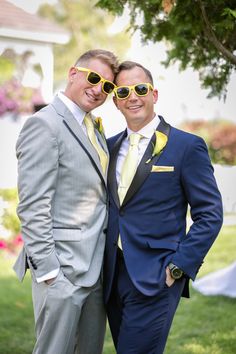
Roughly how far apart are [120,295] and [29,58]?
4.52 metres

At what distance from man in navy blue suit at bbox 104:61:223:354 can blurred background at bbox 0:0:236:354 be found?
5.25 feet

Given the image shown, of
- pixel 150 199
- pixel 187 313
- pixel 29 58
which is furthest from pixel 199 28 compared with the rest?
pixel 187 313

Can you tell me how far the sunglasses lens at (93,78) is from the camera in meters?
3.22

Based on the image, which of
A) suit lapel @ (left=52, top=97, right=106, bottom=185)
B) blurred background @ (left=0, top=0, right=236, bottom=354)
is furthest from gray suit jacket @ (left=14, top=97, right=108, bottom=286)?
blurred background @ (left=0, top=0, right=236, bottom=354)

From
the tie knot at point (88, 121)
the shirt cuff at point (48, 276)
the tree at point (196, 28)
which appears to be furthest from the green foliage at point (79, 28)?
the shirt cuff at point (48, 276)

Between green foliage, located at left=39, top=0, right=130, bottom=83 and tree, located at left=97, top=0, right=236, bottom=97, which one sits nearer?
tree, located at left=97, top=0, right=236, bottom=97

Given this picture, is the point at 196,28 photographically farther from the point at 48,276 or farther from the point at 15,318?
the point at 15,318

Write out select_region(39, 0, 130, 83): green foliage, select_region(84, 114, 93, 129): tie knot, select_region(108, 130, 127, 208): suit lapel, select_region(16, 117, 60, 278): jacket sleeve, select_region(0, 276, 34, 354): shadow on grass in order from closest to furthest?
select_region(16, 117, 60, 278): jacket sleeve, select_region(108, 130, 127, 208): suit lapel, select_region(84, 114, 93, 129): tie knot, select_region(0, 276, 34, 354): shadow on grass, select_region(39, 0, 130, 83): green foliage

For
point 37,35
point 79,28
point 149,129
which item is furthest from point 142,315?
point 79,28

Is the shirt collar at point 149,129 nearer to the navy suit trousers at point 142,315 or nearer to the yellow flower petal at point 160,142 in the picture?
the yellow flower petal at point 160,142

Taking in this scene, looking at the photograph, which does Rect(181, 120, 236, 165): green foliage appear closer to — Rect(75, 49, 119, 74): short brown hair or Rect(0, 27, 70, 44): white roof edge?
Rect(0, 27, 70, 44): white roof edge

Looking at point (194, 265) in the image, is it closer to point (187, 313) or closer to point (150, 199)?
point (150, 199)

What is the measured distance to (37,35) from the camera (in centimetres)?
698

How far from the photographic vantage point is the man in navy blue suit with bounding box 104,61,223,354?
3.09 meters
